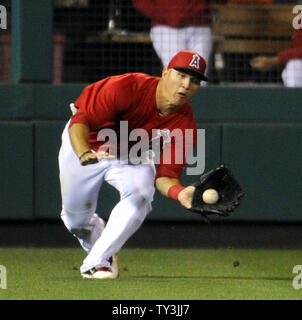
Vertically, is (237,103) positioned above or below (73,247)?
above

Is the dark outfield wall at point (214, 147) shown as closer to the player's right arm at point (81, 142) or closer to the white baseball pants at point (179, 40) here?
the white baseball pants at point (179, 40)

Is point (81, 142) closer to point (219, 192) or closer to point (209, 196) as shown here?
point (209, 196)

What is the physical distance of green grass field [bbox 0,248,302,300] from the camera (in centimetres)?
613

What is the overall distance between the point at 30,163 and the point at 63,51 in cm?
105

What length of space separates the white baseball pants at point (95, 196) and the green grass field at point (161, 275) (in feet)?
0.83

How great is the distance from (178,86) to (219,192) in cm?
72

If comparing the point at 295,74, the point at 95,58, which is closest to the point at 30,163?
the point at 95,58

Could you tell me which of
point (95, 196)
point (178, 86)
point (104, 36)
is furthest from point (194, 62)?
point (104, 36)

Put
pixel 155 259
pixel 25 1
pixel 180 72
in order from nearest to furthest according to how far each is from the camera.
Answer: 1. pixel 180 72
2. pixel 155 259
3. pixel 25 1

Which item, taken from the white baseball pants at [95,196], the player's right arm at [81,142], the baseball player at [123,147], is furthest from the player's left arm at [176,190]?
the player's right arm at [81,142]

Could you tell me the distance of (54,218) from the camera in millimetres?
8844

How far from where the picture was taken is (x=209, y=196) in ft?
21.1

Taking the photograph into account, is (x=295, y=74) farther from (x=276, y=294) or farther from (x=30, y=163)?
(x=276, y=294)

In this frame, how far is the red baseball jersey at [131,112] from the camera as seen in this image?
6.63 m
